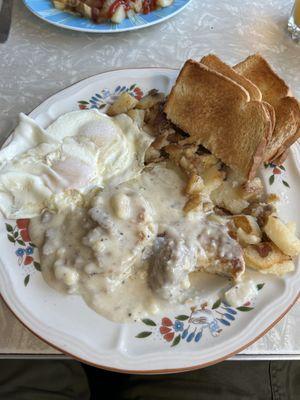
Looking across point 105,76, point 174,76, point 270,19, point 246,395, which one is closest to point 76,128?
point 105,76

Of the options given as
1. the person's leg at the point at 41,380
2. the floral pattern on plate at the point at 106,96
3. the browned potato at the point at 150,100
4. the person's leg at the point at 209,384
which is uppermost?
the browned potato at the point at 150,100

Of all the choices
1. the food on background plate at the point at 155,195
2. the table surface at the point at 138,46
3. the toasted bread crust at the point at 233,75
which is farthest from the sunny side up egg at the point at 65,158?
the toasted bread crust at the point at 233,75

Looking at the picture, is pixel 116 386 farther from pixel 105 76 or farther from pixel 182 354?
pixel 105 76

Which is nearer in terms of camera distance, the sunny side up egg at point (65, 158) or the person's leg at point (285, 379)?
the sunny side up egg at point (65, 158)

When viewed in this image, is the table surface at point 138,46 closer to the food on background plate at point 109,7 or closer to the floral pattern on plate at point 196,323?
the food on background plate at point 109,7

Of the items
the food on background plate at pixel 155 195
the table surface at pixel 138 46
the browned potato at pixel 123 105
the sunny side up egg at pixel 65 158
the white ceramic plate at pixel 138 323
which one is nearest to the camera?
the white ceramic plate at pixel 138 323

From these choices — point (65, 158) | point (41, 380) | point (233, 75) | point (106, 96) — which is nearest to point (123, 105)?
point (106, 96)
